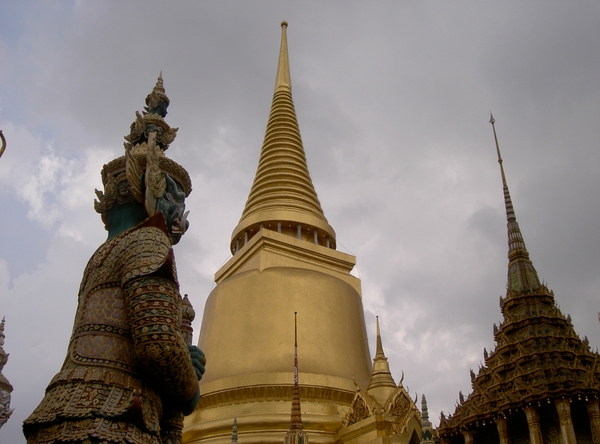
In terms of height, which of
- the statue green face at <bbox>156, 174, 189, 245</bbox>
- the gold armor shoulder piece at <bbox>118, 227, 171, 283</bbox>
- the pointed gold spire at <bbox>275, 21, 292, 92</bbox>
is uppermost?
the pointed gold spire at <bbox>275, 21, 292, 92</bbox>

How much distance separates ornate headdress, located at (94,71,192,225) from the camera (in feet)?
10.8

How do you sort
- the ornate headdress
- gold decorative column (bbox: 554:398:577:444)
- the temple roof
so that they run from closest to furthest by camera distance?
the ornate headdress
gold decorative column (bbox: 554:398:577:444)
the temple roof

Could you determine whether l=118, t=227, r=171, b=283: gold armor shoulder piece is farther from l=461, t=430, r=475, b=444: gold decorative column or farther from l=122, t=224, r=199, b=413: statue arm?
l=461, t=430, r=475, b=444: gold decorative column

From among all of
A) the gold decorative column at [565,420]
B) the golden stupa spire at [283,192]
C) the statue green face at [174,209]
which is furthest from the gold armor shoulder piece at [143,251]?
the gold decorative column at [565,420]

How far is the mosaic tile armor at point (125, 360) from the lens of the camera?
99.9 inches

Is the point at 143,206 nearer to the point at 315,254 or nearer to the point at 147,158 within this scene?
the point at 147,158

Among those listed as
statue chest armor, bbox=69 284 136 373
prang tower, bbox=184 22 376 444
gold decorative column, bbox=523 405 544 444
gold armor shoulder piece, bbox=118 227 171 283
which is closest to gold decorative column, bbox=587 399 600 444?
gold decorative column, bbox=523 405 544 444

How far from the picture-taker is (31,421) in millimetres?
2562

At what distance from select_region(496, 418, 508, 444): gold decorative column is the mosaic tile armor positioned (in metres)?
19.5

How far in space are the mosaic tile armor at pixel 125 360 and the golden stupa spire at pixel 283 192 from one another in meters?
16.6

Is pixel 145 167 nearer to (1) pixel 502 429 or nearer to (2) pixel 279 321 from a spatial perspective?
(2) pixel 279 321

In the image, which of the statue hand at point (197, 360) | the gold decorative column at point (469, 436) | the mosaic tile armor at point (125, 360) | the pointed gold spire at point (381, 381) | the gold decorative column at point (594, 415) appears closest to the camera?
the mosaic tile armor at point (125, 360)

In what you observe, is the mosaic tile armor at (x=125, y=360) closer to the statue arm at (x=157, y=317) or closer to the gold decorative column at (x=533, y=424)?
the statue arm at (x=157, y=317)

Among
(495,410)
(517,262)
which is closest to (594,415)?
(495,410)
